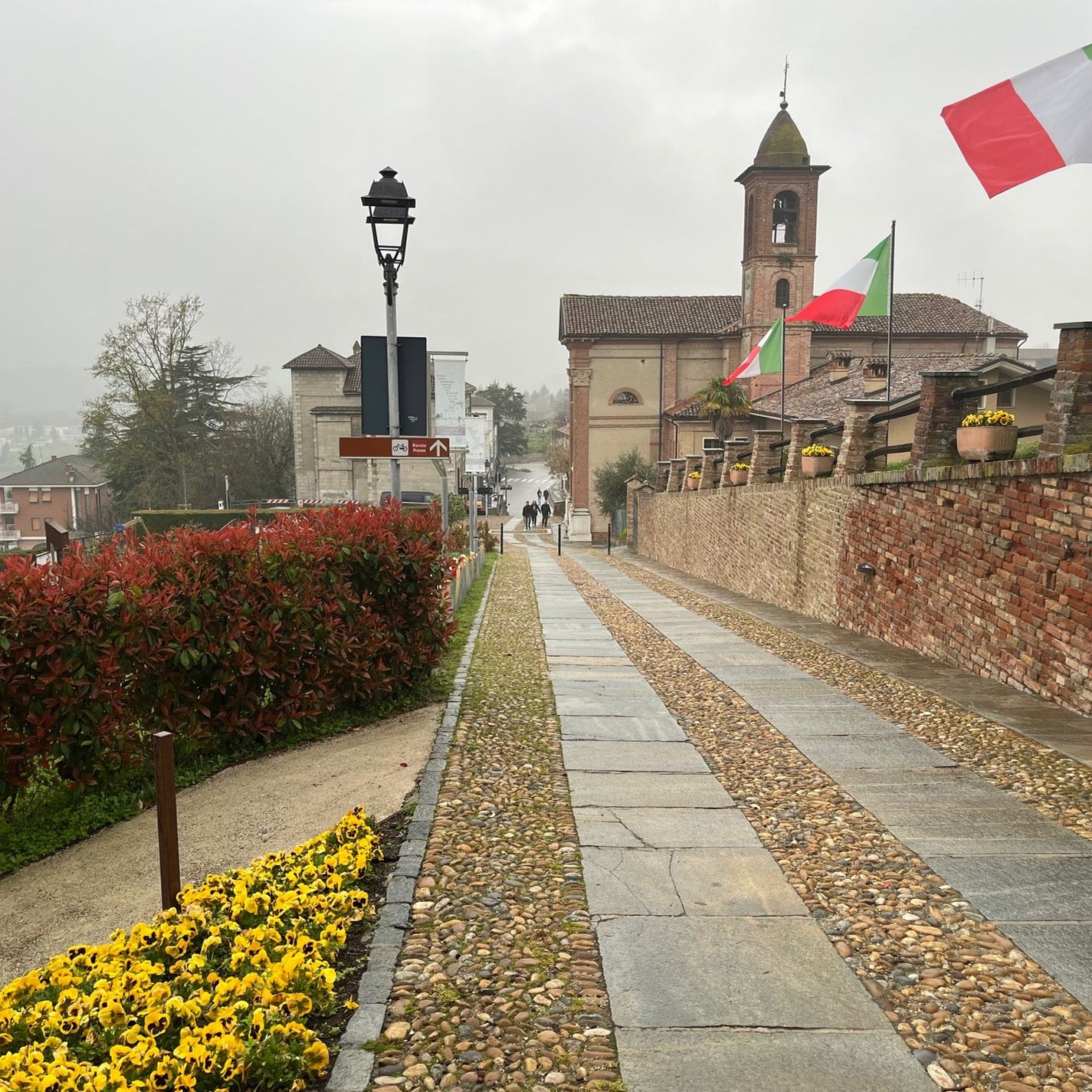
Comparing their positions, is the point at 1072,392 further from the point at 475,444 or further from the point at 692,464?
the point at 692,464

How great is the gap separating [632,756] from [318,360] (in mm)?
60910

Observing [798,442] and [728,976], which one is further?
[798,442]

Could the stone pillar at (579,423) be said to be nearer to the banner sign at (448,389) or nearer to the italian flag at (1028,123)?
the banner sign at (448,389)

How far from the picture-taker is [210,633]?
5.76 m

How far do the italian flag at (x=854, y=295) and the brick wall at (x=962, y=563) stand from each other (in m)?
2.89

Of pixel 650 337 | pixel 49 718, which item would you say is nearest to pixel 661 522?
pixel 650 337

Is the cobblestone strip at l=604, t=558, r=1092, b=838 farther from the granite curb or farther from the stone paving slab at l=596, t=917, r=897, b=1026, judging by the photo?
the granite curb

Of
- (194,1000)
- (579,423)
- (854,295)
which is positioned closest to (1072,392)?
(194,1000)

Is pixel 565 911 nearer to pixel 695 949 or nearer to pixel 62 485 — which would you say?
pixel 695 949

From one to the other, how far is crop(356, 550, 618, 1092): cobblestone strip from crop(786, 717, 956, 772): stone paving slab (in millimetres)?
1853

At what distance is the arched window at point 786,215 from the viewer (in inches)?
1740

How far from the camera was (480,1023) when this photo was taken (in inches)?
114

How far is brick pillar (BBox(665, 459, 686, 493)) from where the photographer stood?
28000 millimetres

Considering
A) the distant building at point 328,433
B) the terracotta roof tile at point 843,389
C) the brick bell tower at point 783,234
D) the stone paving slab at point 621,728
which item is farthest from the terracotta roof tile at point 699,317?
the stone paving slab at point 621,728
